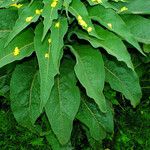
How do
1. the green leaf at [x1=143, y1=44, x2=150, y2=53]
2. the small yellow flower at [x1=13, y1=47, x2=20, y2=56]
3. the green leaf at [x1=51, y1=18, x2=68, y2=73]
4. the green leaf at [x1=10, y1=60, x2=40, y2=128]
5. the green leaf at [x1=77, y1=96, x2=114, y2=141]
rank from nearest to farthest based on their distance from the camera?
the green leaf at [x1=51, y1=18, x2=68, y2=73]
the small yellow flower at [x1=13, y1=47, x2=20, y2=56]
the green leaf at [x1=10, y1=60, x2=40, y2=128]
the green leaf at [x1=77, y1=96, x2=114, y2=141]
the green leaf at [x1=143, y1=44, x2=150, y2=53]

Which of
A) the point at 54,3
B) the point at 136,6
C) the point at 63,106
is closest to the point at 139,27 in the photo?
the point at 136,6

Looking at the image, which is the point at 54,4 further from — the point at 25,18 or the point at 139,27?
the point at 139,27

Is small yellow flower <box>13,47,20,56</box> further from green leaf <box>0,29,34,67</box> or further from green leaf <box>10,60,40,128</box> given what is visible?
green leaf <box>10,60,40,128</box>

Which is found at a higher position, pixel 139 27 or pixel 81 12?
pixel 81 12

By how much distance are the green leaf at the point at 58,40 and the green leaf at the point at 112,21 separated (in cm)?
24

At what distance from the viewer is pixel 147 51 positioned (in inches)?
135

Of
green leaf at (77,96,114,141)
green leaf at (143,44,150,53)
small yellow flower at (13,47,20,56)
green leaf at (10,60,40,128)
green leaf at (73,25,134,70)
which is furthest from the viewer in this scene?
green leaf at (143,44,150,53)

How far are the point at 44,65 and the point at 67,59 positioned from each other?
0.47m

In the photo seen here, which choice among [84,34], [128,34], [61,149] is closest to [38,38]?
[84,34]

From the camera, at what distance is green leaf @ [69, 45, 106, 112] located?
9.41 feet

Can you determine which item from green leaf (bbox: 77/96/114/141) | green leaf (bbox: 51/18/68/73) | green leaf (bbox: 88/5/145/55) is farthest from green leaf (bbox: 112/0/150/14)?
green leaf (bbox: 77/96/114/141)

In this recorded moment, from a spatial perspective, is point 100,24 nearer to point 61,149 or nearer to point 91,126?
point 91,126

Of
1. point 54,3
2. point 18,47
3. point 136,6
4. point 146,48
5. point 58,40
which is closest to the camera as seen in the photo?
point 58,40

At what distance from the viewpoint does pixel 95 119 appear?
3305 mm
